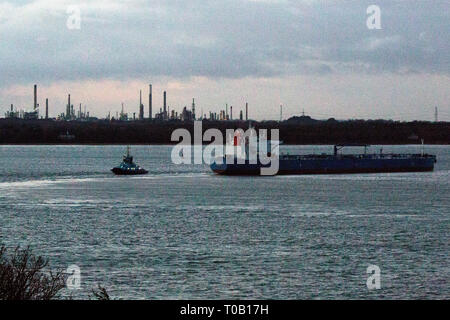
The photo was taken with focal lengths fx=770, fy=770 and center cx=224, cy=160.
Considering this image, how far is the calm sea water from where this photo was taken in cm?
3369

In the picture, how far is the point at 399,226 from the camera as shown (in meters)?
57.4

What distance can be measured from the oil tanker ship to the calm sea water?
2688 centimetres

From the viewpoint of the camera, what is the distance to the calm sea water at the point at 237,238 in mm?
33688

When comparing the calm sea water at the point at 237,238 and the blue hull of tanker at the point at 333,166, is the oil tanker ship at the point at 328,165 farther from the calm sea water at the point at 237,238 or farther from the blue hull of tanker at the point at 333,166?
the calm sea water at the point at 237,238

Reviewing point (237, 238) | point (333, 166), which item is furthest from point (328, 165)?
point (237, 238)

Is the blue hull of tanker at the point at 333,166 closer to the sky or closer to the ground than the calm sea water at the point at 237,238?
closer to the sky

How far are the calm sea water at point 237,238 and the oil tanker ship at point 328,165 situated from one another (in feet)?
88.2

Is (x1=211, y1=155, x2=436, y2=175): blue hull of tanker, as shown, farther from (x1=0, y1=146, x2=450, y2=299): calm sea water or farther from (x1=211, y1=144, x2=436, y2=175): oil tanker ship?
(x1=0, y1=146, x2=450, y2=299): calm sea water

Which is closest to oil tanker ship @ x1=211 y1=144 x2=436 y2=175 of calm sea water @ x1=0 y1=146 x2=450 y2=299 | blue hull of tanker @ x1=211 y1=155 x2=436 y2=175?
blue hull of tanker @ x1=211 y1=155 x2=436 y2=175

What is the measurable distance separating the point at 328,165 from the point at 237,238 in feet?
283

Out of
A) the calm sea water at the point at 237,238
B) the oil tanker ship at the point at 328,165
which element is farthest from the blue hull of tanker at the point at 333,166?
the calm sea water at the point at 237,238

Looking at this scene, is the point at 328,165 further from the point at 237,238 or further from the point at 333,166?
the point at 237,238

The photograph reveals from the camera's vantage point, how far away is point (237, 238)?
4950 cm
